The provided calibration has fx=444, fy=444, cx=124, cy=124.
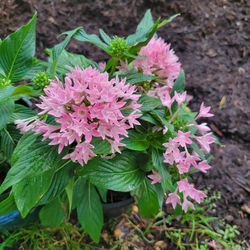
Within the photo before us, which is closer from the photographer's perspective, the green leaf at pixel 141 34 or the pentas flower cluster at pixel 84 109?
the pentas flower cluster at pixel 84 109

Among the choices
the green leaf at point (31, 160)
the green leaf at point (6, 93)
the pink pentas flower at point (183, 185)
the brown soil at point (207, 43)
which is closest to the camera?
the green leaf at point (6, 93)

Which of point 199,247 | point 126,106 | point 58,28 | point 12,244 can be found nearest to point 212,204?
point 199,247

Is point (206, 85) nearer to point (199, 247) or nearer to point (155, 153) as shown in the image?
point (199, 247)

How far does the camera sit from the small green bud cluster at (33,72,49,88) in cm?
106

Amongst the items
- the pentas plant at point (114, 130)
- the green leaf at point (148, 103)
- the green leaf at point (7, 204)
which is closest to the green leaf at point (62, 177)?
the pentas plant at point (114, 130)

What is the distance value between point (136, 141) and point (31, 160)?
0.26 m

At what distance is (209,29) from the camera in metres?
2.24

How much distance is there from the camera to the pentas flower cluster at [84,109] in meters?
0.91

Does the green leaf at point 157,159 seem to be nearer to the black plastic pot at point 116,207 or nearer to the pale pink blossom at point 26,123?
the pale pink blossom at point 26,123

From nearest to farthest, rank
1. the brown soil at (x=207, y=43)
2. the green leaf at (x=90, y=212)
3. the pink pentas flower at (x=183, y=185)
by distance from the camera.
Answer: the pink pentas flower at (x=183, y=185)
the green leaf at (x=90, y=212)
the brown soil at (x=207, y=43)

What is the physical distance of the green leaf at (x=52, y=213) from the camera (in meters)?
1.36

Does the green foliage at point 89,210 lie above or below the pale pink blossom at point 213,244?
above

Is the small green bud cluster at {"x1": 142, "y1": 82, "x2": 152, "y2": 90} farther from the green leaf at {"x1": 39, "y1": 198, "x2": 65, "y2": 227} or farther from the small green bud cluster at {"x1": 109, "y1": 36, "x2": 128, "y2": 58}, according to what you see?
the green leaf at {"x1": 39, "y1": 198, "x2": 65, "y2": 227}

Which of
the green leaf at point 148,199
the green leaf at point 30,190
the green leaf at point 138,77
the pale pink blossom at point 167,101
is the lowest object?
the green leaf at point 148,199
